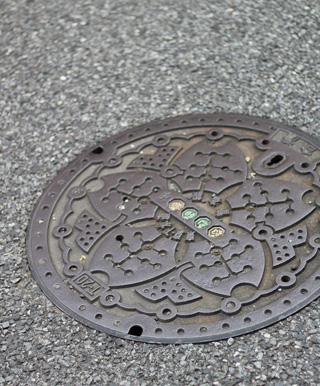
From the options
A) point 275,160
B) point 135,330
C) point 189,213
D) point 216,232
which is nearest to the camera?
point 135,330

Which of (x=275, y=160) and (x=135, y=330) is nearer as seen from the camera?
(x=135, y=330)

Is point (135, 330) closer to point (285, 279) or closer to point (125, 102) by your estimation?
point (285, 279)

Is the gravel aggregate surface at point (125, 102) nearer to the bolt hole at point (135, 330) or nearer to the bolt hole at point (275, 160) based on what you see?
the bolt hole at point (135, 330)

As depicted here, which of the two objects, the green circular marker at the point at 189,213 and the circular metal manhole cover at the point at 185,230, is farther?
Answer: the green circular marker at the point at 189,213

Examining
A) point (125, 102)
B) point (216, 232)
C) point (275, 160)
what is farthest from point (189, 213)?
point (125, 102)

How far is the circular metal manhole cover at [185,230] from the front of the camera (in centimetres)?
291

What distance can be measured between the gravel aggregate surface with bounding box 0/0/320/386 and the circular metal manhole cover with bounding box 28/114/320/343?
0.09 metres

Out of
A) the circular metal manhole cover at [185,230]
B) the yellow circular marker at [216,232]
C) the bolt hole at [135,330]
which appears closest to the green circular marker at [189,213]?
the circular metal manhole cover at [185,230]

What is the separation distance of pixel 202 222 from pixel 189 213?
98mm

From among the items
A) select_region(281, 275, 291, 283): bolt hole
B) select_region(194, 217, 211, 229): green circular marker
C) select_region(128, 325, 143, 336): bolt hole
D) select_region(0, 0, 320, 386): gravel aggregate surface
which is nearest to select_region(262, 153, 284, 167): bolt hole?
select_region(0, 0, 320, 386): gravel aggregate surface

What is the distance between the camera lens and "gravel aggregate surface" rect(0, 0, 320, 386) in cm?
275

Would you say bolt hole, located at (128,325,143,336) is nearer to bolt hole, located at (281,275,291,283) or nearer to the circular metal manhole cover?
the circular metal manhole cover

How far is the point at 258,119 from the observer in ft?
12.4

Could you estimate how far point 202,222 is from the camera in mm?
3260
